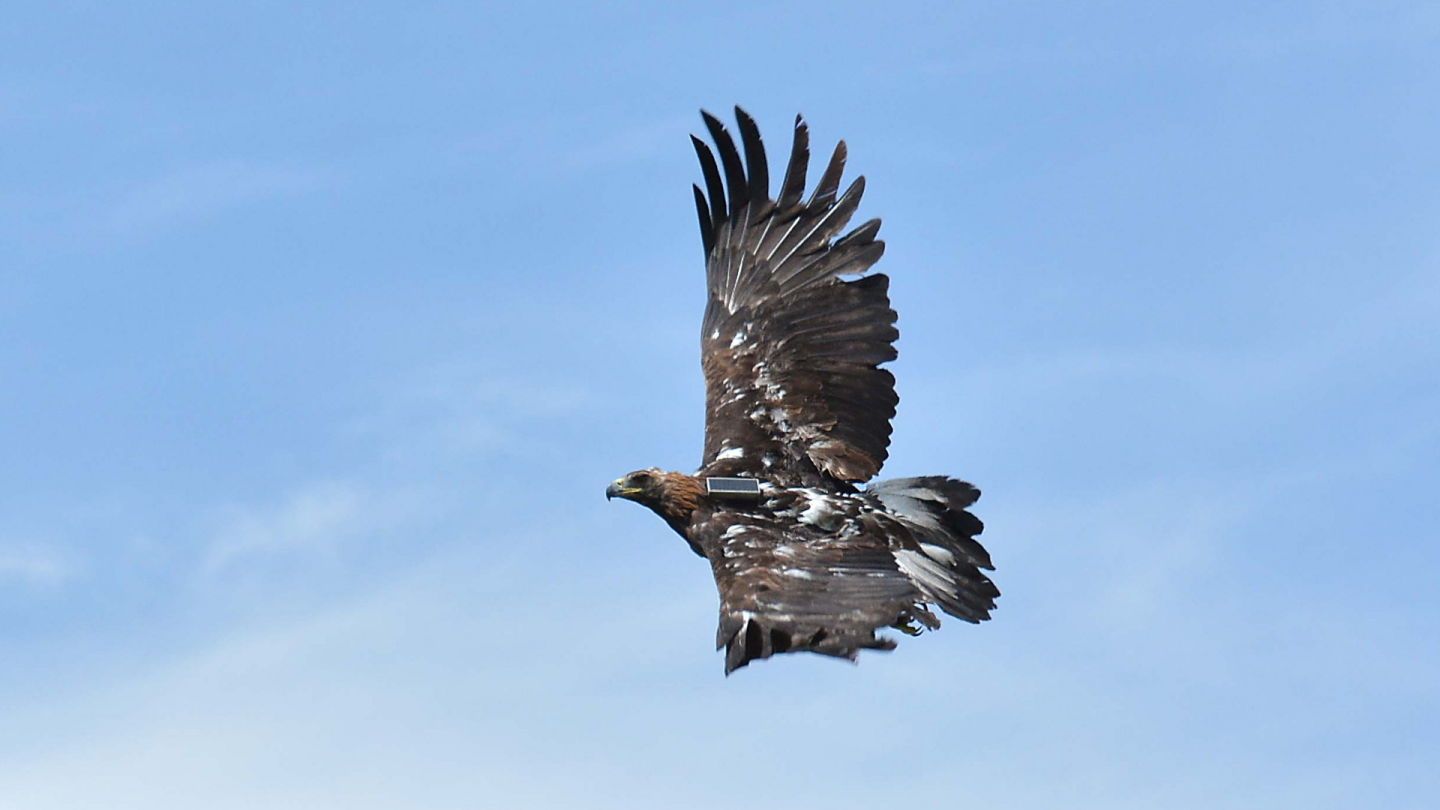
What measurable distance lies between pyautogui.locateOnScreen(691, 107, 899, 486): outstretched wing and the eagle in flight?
0.05 ft

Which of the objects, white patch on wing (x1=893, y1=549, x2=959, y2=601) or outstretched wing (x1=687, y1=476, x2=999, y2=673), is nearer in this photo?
outstretched wing (x1=687, y1=476, x2=999, y2=673)

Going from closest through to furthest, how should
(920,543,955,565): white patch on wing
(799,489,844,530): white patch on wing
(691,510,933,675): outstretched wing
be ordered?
1. (691,510,933,675): outstretched wing
2. (799,489,844,530): white patch on wing
3. (920,543,955,565): white patch on wing

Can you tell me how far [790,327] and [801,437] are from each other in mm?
1193

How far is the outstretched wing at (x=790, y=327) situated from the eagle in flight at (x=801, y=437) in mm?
14

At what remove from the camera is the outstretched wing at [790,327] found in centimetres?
1991

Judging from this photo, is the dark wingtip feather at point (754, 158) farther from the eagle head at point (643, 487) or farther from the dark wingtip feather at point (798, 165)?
the eagle head at point (643, 487)

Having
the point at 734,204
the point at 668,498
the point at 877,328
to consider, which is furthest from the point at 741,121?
the point at 668,498

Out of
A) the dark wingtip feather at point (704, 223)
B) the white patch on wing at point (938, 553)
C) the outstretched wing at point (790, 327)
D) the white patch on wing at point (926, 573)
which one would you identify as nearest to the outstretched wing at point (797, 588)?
the white patch on wing at point (926, 573)

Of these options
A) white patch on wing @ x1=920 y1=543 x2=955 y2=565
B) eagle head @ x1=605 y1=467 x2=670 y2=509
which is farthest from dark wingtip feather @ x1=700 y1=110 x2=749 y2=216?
white patch on wing @ x1=920 y1=543 x2=955 y2=565

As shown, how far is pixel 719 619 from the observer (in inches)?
671

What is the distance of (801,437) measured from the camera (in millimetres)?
19984

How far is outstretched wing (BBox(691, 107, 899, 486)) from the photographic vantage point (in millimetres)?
19906

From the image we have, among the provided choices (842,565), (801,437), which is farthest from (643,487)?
(842,565)

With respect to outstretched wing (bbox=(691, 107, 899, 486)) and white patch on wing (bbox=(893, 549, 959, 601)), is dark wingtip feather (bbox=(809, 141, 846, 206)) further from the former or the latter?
white patch on wing (bbox=(893, 549, 959, 601))
